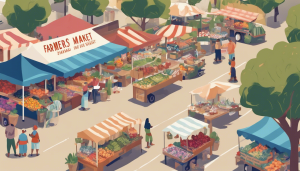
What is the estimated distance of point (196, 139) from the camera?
28.1 metres

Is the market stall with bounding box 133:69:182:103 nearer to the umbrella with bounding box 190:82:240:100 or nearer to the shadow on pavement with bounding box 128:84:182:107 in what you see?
the shadow on pavement with bounding box 128:84:182:107

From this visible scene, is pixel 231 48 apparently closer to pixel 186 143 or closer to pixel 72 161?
pixel 186 143

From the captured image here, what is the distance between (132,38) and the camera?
38625 mm

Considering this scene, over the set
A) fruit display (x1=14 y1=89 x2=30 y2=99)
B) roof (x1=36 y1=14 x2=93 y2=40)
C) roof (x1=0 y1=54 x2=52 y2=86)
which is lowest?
fruit display (x1=14 y1=89 x2=30 y2=99)

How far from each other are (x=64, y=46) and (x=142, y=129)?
7226mm

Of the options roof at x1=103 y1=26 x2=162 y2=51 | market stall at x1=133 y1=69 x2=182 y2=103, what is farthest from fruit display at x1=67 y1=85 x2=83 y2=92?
roof at x1=103 y1=26 x2=162 y2=51

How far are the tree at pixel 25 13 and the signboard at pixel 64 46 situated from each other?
249 inches

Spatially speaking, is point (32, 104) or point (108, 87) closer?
point (32, 104)

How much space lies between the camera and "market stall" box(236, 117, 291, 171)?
1030 inches

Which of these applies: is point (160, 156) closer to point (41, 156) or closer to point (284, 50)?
point (41, 156)

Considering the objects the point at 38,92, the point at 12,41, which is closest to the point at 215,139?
the point at 38,92

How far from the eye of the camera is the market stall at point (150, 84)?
34.2 m

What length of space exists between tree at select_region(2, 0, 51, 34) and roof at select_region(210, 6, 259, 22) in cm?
1341

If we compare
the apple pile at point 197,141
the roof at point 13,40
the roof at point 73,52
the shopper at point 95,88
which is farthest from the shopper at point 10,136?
the roof at point 13,40
